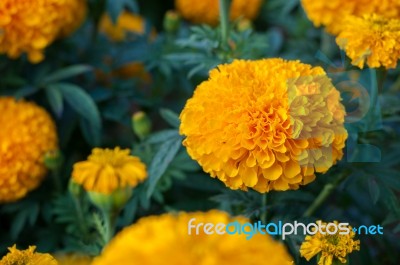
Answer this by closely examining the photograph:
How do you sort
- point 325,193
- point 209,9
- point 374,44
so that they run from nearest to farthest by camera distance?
point 374,44 < point 325,193 < point 209,9

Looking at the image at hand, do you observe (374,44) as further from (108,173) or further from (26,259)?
(26,259)

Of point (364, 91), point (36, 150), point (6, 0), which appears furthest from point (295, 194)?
point (6, 0)

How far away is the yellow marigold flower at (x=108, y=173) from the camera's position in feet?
2.37

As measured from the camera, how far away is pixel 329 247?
673 millimetres

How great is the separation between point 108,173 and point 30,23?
43cm

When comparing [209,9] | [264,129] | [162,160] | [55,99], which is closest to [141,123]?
[162,160]

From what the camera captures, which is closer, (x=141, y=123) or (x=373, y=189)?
(x=373, y=189)

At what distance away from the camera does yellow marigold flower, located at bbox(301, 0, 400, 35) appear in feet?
3.03

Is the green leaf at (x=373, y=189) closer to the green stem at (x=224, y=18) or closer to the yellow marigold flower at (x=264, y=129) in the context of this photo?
the yellow marigold flower at (x=264, y=129)

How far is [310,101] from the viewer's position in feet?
2.37

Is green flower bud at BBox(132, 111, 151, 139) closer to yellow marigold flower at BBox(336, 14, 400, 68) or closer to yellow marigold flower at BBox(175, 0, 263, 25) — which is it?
yellow marigold flower at BBox(336, 14, 400, 68)

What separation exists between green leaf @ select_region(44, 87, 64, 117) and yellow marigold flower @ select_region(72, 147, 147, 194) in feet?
1.25

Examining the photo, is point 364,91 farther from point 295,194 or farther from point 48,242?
point 48,242

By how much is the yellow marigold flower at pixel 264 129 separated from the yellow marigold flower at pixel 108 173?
0.25ft
